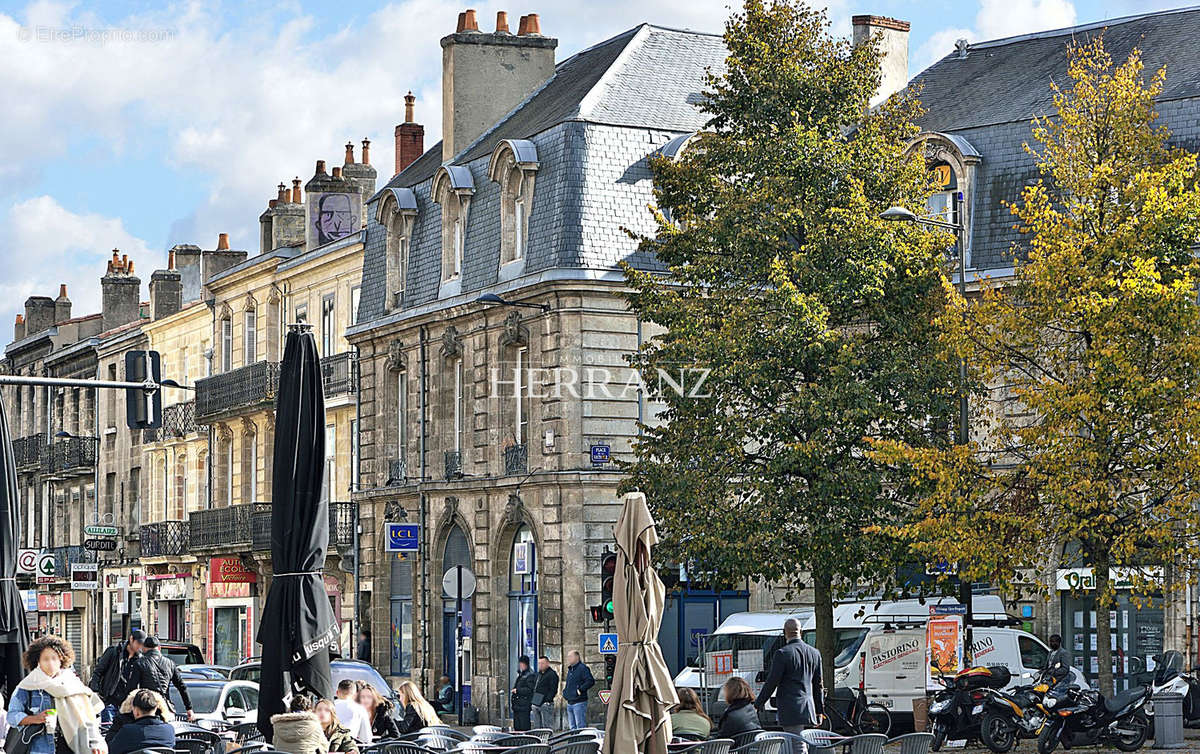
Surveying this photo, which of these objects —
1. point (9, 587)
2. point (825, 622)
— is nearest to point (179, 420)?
point (825, 622)

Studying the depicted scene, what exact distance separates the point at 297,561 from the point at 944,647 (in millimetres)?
13107

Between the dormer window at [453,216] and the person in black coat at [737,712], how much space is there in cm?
2318

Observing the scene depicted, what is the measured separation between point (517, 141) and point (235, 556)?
656 inches

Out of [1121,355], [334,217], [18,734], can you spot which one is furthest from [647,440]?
[334,217]

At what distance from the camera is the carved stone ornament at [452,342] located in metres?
39.7

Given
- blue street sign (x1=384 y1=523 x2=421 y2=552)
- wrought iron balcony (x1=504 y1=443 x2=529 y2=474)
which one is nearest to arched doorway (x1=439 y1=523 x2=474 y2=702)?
blue street sign (x1=384 y1=523 x2=421 y2=552)

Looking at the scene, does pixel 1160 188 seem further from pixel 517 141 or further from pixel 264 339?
pixel 264 339

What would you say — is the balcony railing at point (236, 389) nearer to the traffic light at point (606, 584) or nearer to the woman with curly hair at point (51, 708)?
the traffic light at point (606, 584)

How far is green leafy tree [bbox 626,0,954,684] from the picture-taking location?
2719cm

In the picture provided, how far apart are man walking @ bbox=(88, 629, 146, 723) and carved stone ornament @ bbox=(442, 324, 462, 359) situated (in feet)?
56.1

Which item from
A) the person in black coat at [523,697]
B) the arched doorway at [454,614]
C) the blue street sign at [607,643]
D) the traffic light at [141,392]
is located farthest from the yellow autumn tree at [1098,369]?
the arched doorway at [454,614]

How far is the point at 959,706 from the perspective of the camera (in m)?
26.2

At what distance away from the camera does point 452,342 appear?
131 feet

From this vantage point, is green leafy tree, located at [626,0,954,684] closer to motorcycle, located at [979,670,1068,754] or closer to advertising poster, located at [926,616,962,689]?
advertising poster, located at [926,616,962,689]
